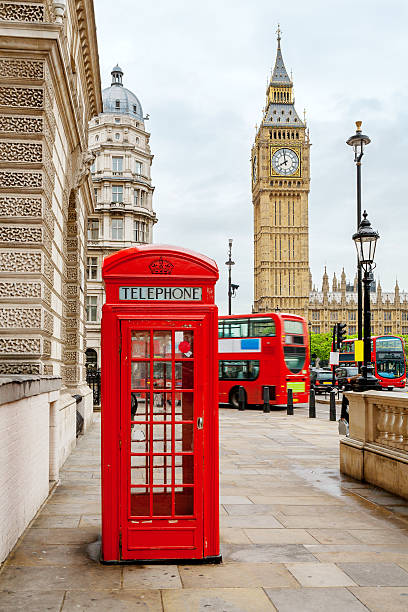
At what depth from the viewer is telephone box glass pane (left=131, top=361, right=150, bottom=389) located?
17.9 ft

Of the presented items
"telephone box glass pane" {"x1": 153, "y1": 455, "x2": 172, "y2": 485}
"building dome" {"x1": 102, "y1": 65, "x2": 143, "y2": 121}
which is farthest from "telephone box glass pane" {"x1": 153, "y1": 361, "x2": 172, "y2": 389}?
"building dome" {"x1": 102, "y1": 65, "x2": 143, "y2": 121}

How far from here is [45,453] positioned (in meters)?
8.23

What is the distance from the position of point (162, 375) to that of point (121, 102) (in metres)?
67.4

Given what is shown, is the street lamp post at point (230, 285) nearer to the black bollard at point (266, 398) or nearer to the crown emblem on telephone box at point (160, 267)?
the black bollard at point (266, 398)

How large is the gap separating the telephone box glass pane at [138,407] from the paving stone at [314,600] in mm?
1600

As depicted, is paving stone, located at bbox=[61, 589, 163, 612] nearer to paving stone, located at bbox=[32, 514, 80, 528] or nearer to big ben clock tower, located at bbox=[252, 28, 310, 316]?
paving stone, located at bbox=[32, 514, 80, 528]

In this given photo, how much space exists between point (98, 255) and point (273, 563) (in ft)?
186

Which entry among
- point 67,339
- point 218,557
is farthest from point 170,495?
point 67,339

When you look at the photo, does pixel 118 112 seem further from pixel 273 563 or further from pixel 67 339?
pixel 273 563

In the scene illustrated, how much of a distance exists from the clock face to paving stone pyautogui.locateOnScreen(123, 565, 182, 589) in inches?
4827

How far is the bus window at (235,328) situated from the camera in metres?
28.2

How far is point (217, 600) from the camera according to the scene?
181 inches

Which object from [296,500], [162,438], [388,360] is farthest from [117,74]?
[162,438]

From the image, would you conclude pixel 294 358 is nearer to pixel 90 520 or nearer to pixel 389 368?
pixel 389 368
